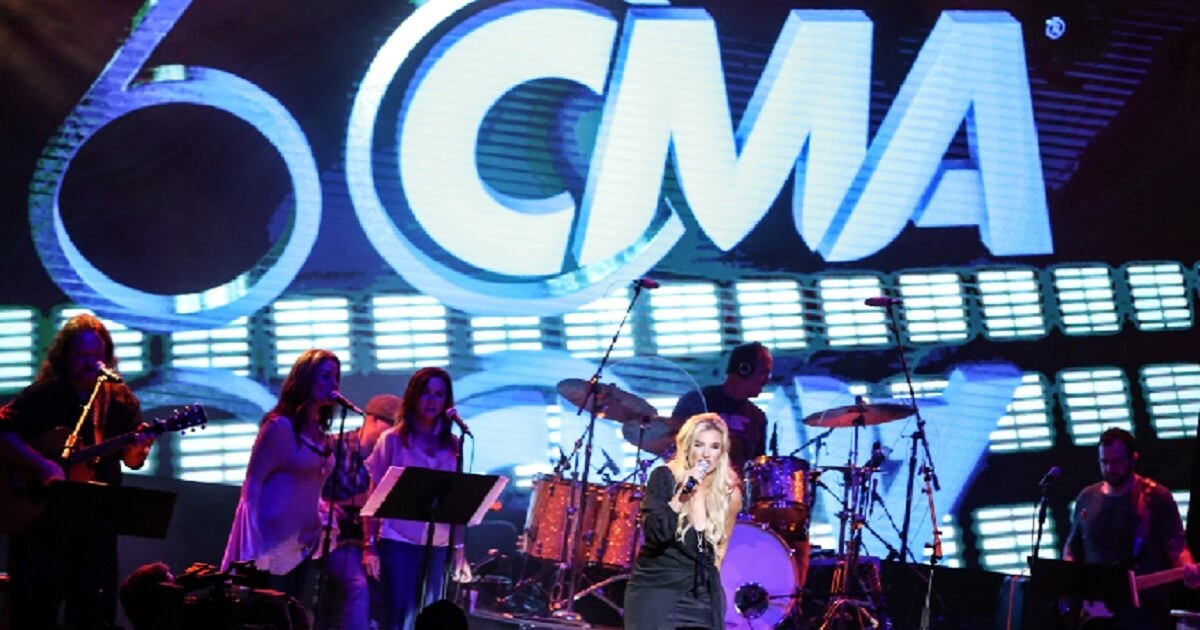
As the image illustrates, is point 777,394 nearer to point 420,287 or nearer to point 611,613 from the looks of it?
point 611,613

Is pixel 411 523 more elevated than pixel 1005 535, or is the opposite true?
pixel 411 523

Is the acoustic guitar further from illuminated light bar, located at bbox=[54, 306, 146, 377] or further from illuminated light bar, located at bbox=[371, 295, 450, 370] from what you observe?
illuminated light bar, located at bbox=[371, 295, 450, 370]

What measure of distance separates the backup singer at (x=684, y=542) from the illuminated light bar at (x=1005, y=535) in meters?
4.84

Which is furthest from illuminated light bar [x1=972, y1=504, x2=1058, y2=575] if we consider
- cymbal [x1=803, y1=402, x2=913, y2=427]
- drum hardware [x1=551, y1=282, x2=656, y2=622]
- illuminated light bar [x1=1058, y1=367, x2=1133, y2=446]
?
drum hardware [x1=551, y1=282, x2=656, y2=622]

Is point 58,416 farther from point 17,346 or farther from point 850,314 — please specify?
point 850,314

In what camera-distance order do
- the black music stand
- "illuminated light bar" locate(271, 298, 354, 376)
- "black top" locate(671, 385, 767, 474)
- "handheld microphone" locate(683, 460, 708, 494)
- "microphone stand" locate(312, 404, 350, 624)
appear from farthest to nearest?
1. "illuminated light bar" locate(271, 298, 354, 376)
2. "black top" locate(671, 385, 767, 474)
3. "microphone stand" locate(312, 404, 350, 624)
4. the black music stand
5. "handheld microphone" locate(683, 460, 708, 494)

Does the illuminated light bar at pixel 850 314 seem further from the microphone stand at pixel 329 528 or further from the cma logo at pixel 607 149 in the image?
the microphone stand at pixel 329 528

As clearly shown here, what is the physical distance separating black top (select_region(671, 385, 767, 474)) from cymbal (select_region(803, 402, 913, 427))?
463 mm

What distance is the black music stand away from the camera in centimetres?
621

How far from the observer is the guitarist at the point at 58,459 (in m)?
6.48

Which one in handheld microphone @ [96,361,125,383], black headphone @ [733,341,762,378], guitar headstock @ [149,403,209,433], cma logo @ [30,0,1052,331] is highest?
cma logo @ [30,0,1052,331]

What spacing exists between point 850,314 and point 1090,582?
3.15 m

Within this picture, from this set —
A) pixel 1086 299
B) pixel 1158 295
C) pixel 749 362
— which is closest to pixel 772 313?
pixel 749 362

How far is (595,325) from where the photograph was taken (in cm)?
1004
